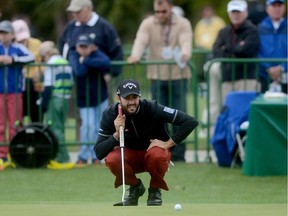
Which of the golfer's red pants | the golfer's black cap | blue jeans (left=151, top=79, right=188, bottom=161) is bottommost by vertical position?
the golfer's red pants

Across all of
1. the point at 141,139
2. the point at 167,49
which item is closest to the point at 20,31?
the point at 167,49

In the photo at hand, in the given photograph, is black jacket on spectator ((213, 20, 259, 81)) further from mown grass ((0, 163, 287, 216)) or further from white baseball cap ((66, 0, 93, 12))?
white baseball cap ((66, 0, 93, 12))

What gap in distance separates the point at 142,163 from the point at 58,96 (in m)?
4.44

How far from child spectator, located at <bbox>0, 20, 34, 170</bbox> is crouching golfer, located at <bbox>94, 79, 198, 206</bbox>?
420 centimetres

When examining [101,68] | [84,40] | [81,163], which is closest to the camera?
[84,40]

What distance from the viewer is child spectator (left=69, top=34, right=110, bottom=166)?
661 inches

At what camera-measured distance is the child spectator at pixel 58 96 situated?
56.0ft

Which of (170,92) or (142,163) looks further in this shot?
(170,92)

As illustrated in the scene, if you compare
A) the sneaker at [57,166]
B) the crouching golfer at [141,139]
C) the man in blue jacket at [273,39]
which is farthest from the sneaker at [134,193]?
the man in blue jacket at [273,39]

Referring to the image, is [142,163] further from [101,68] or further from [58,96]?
[58,96]

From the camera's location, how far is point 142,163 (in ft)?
42.6

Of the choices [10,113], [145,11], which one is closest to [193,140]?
[10,113]

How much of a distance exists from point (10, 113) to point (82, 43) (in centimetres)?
146

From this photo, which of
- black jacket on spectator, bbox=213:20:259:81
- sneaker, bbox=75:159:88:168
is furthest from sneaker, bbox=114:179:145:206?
black jacket on spectator, bbox=213:20:259:81
